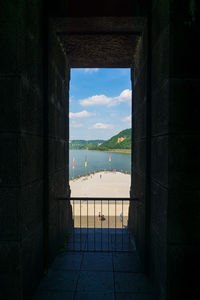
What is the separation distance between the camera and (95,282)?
3.89 metres

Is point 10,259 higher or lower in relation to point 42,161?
lower

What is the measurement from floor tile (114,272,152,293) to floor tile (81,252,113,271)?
0.39 m

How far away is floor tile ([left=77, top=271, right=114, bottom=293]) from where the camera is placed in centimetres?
370

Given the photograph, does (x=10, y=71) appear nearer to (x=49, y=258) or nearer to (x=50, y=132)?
(x=50, y=132)

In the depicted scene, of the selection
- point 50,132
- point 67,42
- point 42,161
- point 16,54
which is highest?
point 67,42

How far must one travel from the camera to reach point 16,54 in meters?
2.99

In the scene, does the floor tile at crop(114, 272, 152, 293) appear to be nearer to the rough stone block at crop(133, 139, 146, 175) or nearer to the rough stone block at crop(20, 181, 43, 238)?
the rough stone block at crop(20, 181, 43, 238)

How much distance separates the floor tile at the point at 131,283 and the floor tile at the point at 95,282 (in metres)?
0.16

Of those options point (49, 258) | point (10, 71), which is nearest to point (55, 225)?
point (49, 258)

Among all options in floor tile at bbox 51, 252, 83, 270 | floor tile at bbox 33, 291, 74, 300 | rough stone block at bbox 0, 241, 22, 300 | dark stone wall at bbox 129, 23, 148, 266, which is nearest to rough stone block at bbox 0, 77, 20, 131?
rough stone block at bbox 0, 241, 22, 300

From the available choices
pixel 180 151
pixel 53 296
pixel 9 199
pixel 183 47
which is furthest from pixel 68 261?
pixel 183 47

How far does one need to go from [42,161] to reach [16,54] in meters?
2.28

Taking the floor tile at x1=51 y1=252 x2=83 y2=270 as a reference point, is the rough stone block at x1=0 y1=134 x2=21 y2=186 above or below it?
above

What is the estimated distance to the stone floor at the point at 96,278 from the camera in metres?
3.57
